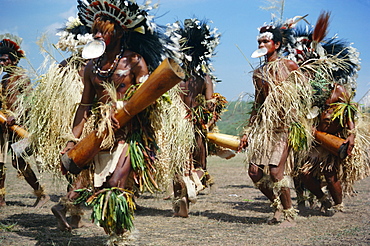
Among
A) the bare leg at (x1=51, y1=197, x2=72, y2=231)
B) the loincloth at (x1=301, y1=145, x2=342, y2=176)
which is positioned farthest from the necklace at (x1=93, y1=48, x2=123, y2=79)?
the loincloth at (x1=301, y1=145, x2=342, y2=176)

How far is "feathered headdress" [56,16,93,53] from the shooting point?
15.0 feet

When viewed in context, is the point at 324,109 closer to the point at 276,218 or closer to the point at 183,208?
the point at 276,218

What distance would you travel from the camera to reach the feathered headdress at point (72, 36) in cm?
457

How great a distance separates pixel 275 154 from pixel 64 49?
7.92 feet

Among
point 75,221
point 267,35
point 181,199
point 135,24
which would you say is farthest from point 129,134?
point 267,35

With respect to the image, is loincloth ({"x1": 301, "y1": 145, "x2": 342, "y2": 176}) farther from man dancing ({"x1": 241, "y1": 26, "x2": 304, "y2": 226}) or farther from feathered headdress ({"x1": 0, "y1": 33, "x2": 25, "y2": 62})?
feathered headdress ({"x1": 0, "y1": 33, "x2": 25, "y2": 62})

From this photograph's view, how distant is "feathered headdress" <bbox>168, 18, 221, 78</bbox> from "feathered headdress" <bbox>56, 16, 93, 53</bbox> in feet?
3.79

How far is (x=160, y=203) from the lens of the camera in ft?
21.1

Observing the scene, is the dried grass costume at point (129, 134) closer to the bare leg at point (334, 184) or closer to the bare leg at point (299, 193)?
the bare leg at point (334, 184)

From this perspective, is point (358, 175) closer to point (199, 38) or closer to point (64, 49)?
point (199, 38)

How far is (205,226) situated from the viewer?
185 inches

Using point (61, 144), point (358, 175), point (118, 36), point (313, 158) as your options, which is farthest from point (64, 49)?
point (358, 175)

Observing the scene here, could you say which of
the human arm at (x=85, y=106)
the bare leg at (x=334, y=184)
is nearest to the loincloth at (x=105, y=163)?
the human arm at (x=85, y=106)

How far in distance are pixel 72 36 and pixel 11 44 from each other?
1.31 meters
